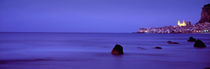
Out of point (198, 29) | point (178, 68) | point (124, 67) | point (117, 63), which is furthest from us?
point (198, 29)

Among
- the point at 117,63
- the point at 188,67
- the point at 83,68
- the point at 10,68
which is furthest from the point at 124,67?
the point at 10,68

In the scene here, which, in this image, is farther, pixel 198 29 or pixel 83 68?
pixel 198 29

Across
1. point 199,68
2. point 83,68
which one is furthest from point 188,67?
point 83,68

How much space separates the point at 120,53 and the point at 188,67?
8241 millimetres

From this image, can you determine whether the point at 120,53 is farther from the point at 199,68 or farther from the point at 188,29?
the point at 188,29

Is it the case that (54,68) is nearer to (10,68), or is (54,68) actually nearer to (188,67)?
(10,68)

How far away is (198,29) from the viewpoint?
178 metres

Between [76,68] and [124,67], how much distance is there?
3293 millimetres

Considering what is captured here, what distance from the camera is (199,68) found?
14.7 meters

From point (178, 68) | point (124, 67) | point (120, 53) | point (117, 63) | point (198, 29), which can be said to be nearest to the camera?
point (178, 68)

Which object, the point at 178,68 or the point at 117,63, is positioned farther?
the point at 117,63

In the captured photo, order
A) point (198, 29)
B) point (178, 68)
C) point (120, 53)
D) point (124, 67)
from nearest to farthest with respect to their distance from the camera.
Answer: point (178, 68)
point (124, 67)
point (120, 53)
point (198, 29)

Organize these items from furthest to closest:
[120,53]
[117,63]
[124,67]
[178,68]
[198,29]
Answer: [198,29]
[120,53]
[117,63]
[124,67]
[178,68]

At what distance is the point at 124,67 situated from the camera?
15.7 m
